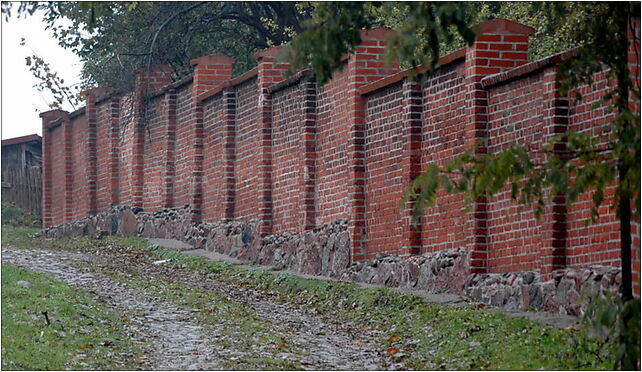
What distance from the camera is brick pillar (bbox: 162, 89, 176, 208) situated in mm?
23750

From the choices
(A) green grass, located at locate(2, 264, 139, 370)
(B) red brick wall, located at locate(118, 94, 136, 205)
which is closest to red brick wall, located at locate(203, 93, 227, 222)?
(B) red brick wall, located at locate(118, 94, 136, 205)

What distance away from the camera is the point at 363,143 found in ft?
53.3

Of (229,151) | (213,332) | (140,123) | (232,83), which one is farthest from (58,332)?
(140,123)

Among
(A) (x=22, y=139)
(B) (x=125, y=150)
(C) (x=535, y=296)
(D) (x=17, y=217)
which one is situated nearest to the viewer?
(C) (x=535, y=296)

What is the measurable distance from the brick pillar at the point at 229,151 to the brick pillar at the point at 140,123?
4.68m

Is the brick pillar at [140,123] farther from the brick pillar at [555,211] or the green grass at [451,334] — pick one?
the brick pillar at [555,211]

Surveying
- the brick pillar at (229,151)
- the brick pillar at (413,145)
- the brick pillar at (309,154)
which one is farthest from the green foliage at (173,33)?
the brick pillar at (413,145)

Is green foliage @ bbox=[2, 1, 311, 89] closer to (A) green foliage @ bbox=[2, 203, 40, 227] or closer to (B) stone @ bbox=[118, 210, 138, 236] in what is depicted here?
(B) stone @ bbox=[118, 210, 138, 236]

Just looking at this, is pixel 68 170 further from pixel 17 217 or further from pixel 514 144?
pixel 514 144

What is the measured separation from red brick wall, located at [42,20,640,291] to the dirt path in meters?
1.62

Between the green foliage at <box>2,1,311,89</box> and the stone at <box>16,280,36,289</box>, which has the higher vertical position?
the green foliage at <box>2,1,311,89</box>

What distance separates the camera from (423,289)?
1423 centimetres

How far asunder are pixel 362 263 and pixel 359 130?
1.77 metres

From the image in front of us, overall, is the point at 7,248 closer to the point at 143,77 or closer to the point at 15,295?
the point at 143,77
